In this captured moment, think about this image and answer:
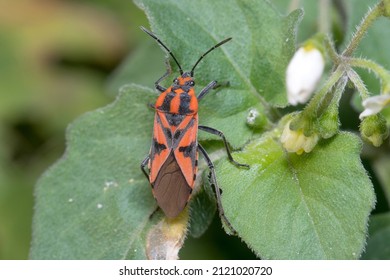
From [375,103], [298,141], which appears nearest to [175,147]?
[298,141]

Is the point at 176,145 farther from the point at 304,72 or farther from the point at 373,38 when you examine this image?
the point at 373,38

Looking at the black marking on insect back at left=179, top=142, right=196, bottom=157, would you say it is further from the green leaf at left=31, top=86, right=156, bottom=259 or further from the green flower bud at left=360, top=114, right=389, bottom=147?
the green flower bud at left=360, top=114, right=389, bottom=147

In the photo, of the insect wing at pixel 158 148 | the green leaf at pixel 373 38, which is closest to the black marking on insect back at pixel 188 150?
the insect wing at pixel 158 148

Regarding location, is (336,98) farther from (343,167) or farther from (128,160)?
(128,160)

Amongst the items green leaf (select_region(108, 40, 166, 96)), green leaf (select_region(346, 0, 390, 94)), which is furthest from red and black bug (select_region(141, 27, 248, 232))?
green leaf (select_region(108, 40, 166, 96))

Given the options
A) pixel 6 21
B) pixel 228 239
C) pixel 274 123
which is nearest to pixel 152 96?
pixel 274 123

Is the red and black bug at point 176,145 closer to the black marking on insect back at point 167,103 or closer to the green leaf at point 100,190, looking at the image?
the black marking on insect back at point 167,103
